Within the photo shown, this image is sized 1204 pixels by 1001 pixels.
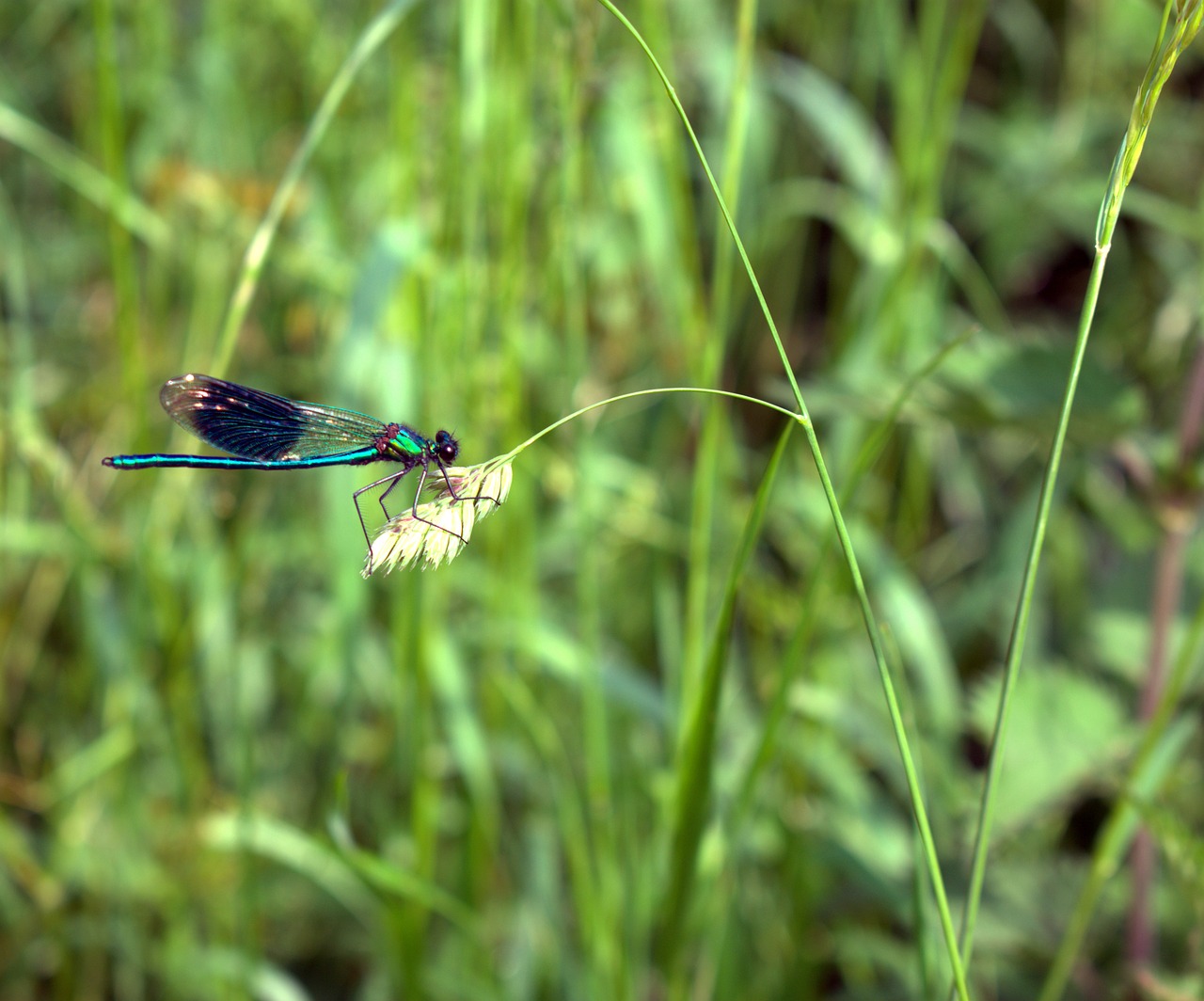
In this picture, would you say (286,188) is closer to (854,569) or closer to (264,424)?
(264,424)

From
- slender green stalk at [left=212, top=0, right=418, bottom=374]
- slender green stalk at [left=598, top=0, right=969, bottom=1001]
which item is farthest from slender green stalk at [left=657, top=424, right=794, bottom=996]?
slender green stalk at [left=212, top=0, right=418, bottom=374]

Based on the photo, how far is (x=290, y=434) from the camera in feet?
4.57

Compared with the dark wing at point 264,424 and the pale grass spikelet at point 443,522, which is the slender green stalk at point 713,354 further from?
the pale grass spikelet at point 443,522

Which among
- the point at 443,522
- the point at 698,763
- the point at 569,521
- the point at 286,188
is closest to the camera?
the point at 443,522

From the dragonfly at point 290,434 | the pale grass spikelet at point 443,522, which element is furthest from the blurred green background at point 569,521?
the pale grass spikelet at point 443,522

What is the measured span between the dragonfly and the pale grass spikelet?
44 centimetres

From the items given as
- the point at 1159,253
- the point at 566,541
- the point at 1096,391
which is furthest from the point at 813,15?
the point at 1096,391

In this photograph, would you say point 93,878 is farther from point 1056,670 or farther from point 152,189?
point 1056,670

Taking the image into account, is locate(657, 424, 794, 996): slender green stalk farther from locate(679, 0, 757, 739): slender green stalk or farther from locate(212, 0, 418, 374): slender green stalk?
locate(212, 0, 418, 374): slender green stalk

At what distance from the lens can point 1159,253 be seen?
2.73m

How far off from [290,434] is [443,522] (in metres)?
0.59

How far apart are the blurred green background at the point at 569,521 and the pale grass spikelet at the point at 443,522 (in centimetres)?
39

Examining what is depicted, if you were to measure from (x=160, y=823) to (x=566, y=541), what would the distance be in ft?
3.14

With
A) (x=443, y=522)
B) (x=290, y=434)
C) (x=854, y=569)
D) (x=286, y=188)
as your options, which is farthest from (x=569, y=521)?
(x=854, y=569)
